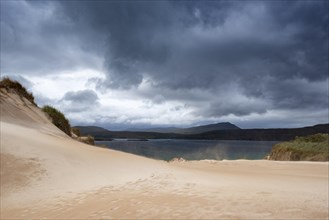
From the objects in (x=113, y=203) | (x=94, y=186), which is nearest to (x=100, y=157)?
(x=94, y=186)

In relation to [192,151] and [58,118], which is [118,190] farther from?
[192,151]

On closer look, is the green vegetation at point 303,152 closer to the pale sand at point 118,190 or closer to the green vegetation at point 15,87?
the pale sand at point 118,190

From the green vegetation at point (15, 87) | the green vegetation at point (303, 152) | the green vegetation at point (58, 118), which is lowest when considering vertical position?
the green vegetation at point (303, 152)

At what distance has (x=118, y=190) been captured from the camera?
31.5 feet

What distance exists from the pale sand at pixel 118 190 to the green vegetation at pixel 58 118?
817cm

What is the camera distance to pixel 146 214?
7.26 metres

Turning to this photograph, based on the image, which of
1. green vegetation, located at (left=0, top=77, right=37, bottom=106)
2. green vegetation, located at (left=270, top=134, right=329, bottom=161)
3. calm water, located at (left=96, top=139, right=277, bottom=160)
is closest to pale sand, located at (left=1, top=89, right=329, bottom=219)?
green vegetation, located at (left=0, top=77, right=37, bottom=106)

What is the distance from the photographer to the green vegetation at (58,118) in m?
24.1

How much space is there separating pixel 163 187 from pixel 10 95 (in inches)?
576

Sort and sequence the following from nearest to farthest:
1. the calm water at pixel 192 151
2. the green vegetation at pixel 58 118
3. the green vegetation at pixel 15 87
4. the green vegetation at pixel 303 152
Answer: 1. the green vegetation at pixel 15 87
2. the green vegetation at pixel 58 118
3. the green vegetation at pixel 303 152
4. the calm water at pixel 192 151

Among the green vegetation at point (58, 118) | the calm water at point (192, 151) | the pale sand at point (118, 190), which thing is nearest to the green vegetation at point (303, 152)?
the calm water at point (192, 151)

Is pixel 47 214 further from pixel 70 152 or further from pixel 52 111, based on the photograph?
pixel 52 111

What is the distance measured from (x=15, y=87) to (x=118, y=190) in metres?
15.6

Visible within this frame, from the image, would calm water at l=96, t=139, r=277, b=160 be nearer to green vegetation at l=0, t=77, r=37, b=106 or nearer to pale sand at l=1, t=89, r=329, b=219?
green vegetation at l=0, t=77, r=37, b=106
